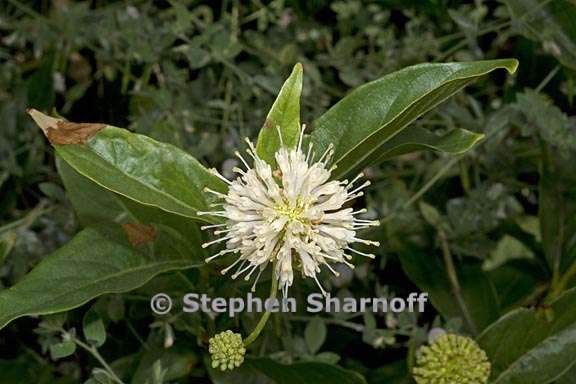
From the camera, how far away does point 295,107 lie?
86cm

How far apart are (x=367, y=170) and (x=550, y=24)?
0.36 m

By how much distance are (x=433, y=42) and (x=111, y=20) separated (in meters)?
0.52

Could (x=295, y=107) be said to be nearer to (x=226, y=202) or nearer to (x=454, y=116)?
(x=226, y=202)

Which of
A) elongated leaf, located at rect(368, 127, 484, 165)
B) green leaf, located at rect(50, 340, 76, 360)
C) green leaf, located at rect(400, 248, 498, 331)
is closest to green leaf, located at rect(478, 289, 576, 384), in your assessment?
green leaf, located at rect(400, 248, 498, 331)

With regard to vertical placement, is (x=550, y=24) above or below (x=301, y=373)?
above

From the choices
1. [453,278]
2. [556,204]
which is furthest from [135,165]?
[556,204]

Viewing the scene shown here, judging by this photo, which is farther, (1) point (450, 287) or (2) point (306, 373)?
(1) point (450, 287)

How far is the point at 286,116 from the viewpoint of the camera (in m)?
0.86

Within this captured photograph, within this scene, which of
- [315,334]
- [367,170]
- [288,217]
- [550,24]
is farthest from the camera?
[367,170]

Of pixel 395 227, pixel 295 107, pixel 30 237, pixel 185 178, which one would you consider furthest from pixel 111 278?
pixel 395 227

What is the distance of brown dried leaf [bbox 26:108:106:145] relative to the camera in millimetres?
834

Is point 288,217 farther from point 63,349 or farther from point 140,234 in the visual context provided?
point 63,349

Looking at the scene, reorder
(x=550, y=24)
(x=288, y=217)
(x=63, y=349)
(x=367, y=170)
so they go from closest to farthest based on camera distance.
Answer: (x=288, y=217)
(x=63, y=349)
(x=550, y=24)
(x=367, y=170)

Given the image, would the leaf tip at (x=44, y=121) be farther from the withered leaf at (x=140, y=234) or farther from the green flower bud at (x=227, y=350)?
the green flower bud at (x=227, y=350)
